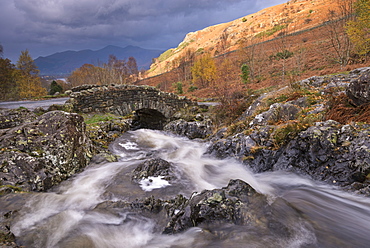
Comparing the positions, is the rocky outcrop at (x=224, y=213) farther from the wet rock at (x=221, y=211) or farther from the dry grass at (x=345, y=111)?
the dry grass at (x=345, y=111)

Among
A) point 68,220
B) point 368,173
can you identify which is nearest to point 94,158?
point 68,220

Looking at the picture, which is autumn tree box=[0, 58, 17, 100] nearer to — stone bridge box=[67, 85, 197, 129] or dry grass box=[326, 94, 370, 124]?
stone bridge box=[67, 85, 197, 129]

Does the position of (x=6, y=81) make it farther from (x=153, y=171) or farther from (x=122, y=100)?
(x=153, y=171)

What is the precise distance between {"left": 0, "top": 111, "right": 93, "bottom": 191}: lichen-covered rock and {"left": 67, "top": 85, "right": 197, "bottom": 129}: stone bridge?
6268 mm

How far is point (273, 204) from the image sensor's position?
373 centimetres

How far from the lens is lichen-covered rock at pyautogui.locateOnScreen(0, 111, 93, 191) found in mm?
4699

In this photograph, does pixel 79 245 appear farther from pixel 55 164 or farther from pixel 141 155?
pixel 141 155

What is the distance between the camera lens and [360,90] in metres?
5.67

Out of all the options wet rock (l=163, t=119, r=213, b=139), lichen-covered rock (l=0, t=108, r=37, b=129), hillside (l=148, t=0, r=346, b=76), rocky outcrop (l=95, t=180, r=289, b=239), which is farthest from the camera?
hillside (l=148, t=0, r=346, b=76)

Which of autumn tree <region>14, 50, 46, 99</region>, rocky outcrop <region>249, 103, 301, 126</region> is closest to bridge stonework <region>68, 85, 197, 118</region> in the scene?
rocky outcrop <region>249, 103, 301, 126</region>

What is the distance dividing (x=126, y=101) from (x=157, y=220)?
1209 cm

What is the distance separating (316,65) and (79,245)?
35277mm

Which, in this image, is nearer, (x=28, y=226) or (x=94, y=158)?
(x=28, y=226)

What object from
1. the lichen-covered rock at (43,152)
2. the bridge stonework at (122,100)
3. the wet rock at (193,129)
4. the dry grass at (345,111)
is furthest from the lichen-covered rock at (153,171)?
the bridge stonework at (122,100)
